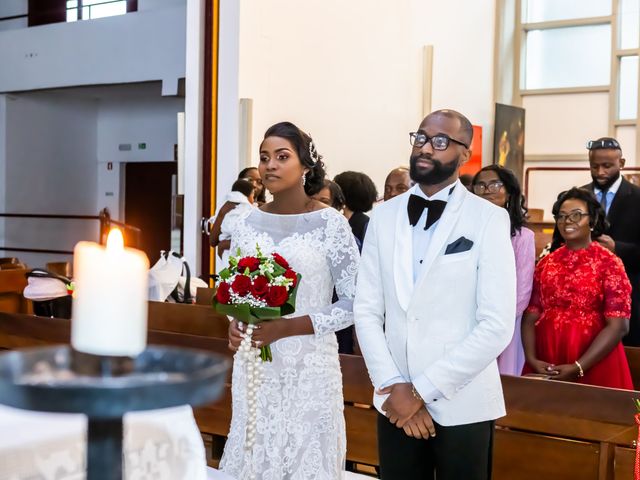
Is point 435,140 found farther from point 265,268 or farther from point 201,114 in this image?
point 201,114

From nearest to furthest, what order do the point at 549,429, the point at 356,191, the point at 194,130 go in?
the point at 549,429 → the point at 356,191 → the point at 194,130

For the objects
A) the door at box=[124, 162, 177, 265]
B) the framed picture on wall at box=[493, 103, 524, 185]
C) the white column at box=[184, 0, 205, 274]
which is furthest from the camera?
the door at box=[124, 162, 177, 265]

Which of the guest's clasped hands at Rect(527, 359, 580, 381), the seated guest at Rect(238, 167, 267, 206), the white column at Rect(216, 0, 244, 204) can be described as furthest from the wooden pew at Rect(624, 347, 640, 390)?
the white column at Rect(216, 0, 244, 204)

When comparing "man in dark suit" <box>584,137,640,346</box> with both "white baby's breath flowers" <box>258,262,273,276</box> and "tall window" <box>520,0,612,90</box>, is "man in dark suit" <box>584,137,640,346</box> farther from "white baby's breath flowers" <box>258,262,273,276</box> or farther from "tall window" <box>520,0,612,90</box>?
"tall window" <box>520,0,612,90</box>

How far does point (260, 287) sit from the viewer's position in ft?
8.57

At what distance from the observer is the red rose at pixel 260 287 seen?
8.55ft

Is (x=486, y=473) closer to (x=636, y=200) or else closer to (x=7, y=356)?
(x=7, y=356)

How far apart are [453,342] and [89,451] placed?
1.76 metres

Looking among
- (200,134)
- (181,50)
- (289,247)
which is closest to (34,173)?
(181,50)

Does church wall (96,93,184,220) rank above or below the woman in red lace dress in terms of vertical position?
above

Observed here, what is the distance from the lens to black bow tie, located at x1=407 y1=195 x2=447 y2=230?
2.37m

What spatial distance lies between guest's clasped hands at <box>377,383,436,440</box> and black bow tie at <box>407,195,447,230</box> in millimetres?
453

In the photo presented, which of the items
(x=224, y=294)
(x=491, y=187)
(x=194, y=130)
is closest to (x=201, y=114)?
(x=194, y=130)

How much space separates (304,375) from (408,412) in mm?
630
